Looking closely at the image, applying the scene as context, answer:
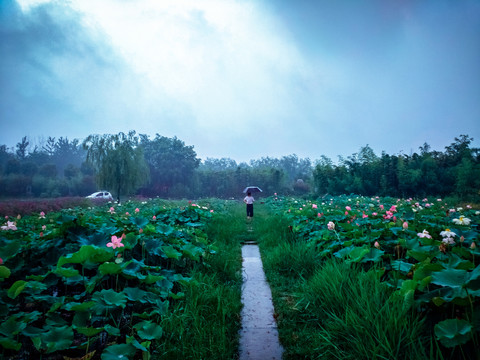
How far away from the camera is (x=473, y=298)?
1580 mm

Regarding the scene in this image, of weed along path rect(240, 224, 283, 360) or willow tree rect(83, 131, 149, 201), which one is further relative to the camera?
willow tree rect(83, 131, 149, 201)

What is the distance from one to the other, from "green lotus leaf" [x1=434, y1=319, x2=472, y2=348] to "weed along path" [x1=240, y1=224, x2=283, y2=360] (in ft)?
3.66

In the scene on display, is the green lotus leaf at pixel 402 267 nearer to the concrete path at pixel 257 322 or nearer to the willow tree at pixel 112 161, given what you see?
the concrete path at pixel 257 322

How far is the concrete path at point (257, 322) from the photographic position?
2150 mm

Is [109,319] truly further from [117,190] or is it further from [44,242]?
[117,190]

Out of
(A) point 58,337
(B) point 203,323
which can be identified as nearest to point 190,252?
(B) point 203,323

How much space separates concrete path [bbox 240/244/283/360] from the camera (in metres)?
2.15

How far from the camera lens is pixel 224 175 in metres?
32.5

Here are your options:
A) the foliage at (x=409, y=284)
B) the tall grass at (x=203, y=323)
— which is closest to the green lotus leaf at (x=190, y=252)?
the tall grass at (x=203, y=323)

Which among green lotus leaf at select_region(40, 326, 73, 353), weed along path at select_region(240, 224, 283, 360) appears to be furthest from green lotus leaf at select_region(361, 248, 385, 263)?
green lotus leaf at select_region(40, 326, 73, 353)

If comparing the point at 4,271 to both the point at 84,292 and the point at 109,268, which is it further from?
the point at 109,268

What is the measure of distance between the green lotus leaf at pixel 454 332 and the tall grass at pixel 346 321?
99 mm

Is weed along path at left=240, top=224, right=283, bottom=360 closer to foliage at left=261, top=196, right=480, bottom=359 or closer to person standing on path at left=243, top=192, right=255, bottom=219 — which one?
foliage at left=261, top=196, right=480, bottom=359

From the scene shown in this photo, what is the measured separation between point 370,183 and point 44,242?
63.6ft
